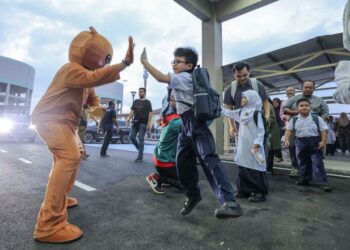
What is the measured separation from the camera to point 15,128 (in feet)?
38.1

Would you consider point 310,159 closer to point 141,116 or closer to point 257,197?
point 257,197

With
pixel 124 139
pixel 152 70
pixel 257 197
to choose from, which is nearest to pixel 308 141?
pixel 257 197

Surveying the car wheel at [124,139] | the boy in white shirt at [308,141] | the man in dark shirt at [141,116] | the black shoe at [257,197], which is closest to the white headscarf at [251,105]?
the black shoe at [257,197]

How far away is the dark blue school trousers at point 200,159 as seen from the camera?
2002 mm

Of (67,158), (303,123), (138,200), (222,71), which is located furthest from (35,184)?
(222,71)

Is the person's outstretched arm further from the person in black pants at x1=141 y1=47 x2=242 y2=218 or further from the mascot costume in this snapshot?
the mascot costume

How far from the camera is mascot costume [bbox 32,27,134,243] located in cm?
167

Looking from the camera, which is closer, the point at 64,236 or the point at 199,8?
the point at 64,236

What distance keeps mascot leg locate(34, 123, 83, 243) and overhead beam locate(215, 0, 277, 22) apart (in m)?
7.08

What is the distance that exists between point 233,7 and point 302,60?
9.06 feet

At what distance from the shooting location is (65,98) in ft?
6.20

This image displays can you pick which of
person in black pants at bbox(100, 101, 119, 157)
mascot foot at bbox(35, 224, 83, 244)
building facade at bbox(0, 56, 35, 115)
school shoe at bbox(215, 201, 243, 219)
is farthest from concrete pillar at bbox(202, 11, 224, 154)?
building facade at bbox(0, 56, 35, 115)

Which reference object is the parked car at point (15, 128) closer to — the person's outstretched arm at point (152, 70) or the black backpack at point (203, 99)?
the person's outstretched arm at point (152, 70)

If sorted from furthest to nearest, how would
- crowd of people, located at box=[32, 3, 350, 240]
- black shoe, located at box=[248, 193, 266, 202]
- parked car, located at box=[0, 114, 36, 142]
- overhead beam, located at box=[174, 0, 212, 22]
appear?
Result: parked car, located at box=[0, 114, 36, 142] → overhead beam, located at box=[174, 0, 212, 22] → black shoe, located at box=[248, 193, 266, 202] → crowd of people, located at box=[32, 3, 350, 240]
